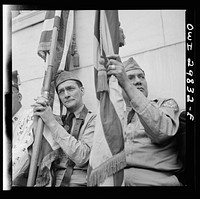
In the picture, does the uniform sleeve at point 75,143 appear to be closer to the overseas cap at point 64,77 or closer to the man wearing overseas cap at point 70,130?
the man wearing overseas cap at point 70,130

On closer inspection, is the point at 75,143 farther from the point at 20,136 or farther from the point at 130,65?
the point at 130,65

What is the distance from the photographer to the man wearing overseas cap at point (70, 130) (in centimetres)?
450

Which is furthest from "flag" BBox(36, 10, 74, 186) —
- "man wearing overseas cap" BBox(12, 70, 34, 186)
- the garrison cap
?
the garrison cap

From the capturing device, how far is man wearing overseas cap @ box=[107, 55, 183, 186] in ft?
14.5

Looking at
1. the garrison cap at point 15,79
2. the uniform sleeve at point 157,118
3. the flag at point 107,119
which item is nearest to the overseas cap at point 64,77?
the flag at point 107,119

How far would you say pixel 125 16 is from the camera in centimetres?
470

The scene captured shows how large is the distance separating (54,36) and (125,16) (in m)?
0.68

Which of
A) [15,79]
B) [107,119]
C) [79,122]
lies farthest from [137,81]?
[15,79]

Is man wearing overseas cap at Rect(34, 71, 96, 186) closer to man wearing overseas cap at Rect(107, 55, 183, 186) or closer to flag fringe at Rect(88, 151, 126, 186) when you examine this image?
flag fringe at Rect(88, 151, 126, 186)

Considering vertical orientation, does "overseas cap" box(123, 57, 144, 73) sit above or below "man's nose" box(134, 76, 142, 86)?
above

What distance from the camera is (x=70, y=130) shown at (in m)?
4.61

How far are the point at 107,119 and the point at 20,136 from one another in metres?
0.83

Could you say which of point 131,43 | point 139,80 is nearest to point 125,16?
point 131,43
